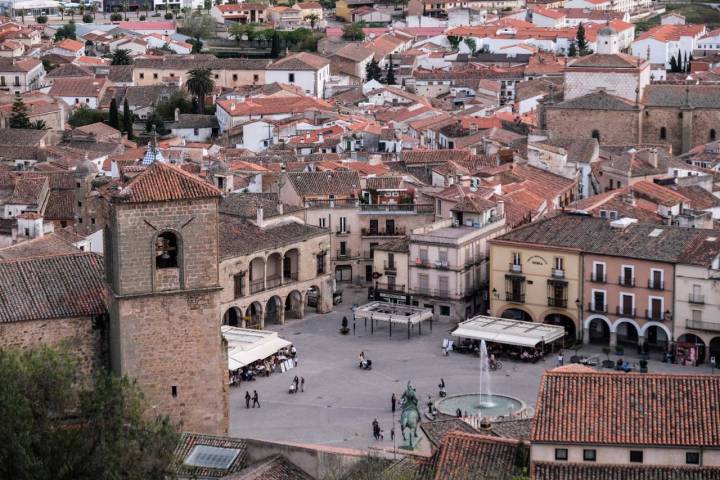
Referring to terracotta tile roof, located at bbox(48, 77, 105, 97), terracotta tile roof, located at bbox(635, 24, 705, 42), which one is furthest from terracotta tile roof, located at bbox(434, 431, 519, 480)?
terracotta tile roof, located at bbox(635, 24, 705, 42)

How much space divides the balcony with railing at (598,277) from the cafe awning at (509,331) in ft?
5.41

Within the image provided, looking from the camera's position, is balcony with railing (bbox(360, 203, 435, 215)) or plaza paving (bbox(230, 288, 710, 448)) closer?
plaza paving (bbox(230, 288, 710, 448))

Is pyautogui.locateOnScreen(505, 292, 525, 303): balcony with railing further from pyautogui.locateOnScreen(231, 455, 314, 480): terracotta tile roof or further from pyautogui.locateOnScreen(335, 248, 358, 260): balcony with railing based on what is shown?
pyautogui.locateOnScreen(231, 455, 314, 480): terracotta tile roof

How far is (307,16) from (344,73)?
117 ft

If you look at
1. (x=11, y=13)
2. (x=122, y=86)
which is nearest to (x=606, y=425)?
(x=122, y=86)

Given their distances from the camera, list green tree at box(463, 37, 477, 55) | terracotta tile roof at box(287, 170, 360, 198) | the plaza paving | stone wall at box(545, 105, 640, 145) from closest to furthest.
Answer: the plaza paving
terracotta tile roof at box(287, 170, 360, 198)
stone wall at box(545, 105, 640, 145)
green tree at box(463, 37, 477, 55)

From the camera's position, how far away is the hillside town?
30.8 m

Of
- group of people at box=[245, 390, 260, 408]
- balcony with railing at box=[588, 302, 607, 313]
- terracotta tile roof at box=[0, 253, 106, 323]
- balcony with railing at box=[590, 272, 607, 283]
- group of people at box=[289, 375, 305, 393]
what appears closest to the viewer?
terracotta tile roof at box=[0, 253, 106, 323]

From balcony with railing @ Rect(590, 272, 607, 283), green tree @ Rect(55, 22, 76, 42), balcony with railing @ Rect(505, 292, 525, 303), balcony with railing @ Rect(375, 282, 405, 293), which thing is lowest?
green tree @ Rect(55, 22, 76, 42)

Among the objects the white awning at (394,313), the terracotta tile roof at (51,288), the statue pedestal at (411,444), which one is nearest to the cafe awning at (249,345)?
the white awning at (394,313)

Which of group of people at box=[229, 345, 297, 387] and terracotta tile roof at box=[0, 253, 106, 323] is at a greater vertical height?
terracotta tile roof at box=[0, 253, 106, 323]

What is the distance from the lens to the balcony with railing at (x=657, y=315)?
49.7 m

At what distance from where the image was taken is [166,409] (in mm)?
34844

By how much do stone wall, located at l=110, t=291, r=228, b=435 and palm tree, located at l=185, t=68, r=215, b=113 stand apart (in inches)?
2684
